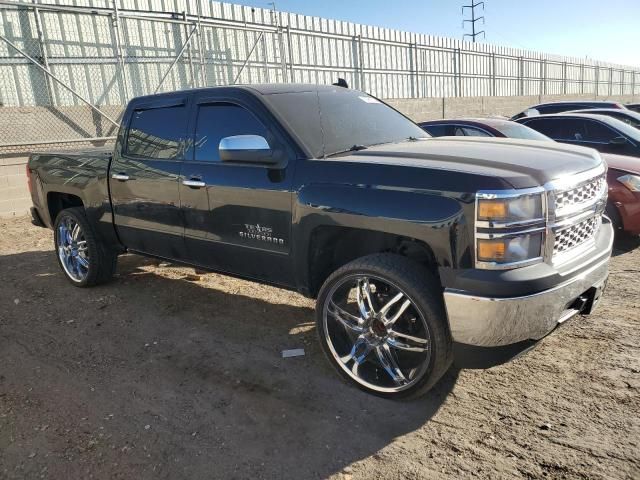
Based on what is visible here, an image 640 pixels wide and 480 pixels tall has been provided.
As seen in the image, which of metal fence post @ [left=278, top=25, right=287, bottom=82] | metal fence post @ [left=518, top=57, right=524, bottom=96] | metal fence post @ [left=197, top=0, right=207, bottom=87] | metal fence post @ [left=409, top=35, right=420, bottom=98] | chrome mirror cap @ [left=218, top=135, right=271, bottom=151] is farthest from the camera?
metal fence post @ [left=518, top=57, right=524, bottom=96]

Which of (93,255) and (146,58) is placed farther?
(146,58)

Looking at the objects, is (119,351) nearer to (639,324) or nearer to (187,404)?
(187,404)

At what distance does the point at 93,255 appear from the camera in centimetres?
529

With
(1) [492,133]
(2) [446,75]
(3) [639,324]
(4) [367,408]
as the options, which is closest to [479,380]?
(4) [367,408]

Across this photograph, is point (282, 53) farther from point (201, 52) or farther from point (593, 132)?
point (593, 132)

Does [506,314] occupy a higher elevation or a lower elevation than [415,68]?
lower

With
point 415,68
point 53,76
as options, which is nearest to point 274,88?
point 53,76

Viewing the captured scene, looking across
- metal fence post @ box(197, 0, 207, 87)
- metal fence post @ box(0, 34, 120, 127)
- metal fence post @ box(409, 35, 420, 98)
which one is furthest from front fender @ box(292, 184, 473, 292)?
metal fence post @ box(409, 35, 420, 98)

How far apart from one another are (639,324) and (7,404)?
4.62 m

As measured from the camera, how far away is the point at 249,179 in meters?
3.69

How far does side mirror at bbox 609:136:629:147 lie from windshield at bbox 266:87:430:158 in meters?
4.94

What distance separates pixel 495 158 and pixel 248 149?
5.22 ft

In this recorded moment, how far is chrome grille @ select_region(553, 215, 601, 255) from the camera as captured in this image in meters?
2.87

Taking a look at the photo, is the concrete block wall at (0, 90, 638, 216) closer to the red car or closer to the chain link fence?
the chain link fence
